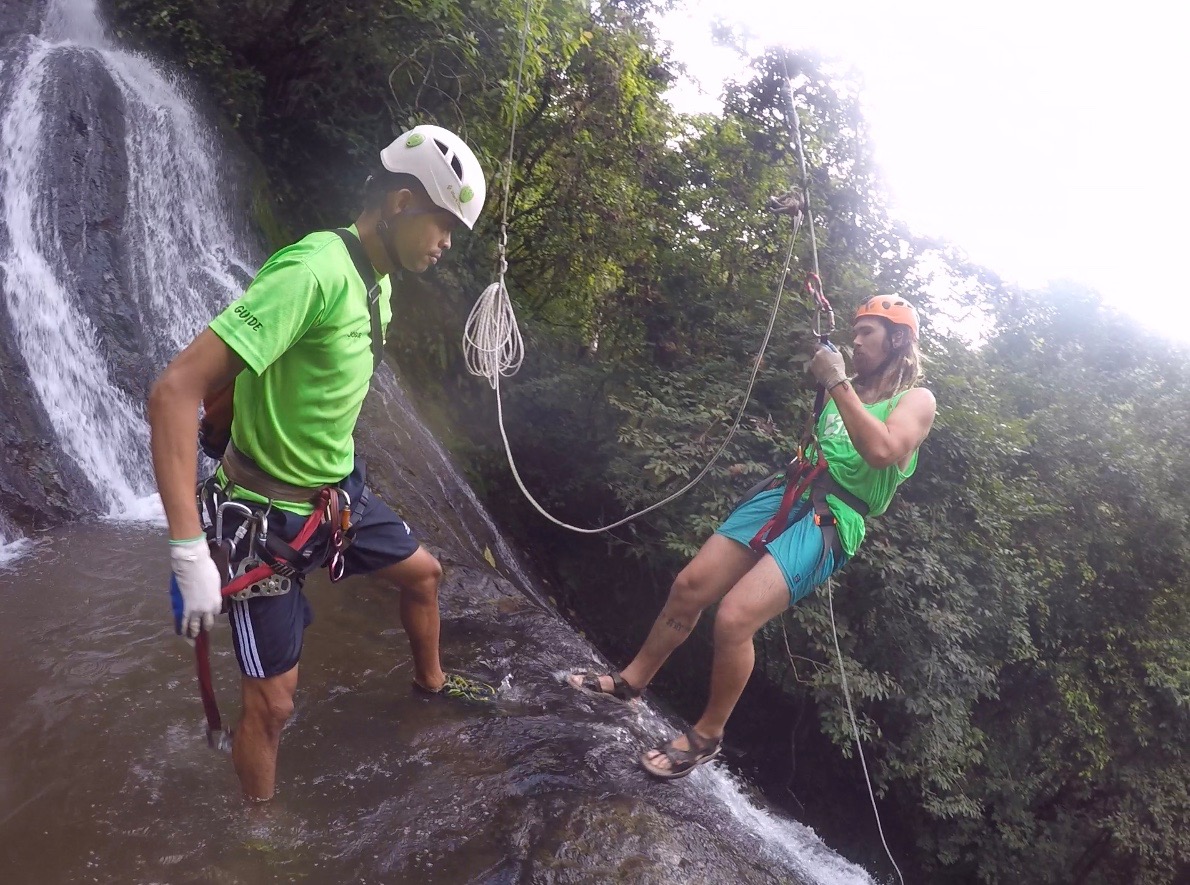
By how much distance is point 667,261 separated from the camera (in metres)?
9.63

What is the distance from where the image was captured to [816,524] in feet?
10.4

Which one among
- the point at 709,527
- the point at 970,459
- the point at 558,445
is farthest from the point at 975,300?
the point at 558,445

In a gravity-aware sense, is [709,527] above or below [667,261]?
below

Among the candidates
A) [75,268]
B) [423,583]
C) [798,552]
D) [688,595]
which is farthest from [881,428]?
[75,268]

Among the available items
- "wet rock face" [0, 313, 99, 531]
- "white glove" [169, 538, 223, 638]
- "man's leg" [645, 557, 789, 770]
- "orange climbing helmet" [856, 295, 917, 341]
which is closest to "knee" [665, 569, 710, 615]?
"man's leg" [645, 557, 789, 770]

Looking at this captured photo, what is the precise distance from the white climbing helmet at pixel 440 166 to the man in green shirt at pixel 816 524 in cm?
146

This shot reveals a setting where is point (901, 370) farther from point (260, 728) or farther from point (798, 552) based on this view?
point (260, 728)

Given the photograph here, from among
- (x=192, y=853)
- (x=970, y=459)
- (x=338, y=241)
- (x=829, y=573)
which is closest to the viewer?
(x=338, y=241)

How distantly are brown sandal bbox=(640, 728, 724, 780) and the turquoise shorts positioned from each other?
0.69 metres

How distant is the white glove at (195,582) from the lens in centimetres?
190

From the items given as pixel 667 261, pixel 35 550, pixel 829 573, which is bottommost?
pixel 35 550

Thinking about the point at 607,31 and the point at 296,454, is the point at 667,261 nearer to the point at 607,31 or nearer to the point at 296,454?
the point at 607,31

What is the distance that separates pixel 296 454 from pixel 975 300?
807 cm

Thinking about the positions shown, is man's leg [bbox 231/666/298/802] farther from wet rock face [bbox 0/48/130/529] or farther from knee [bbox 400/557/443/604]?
wet rock face [bbox 0/48/130/529]
